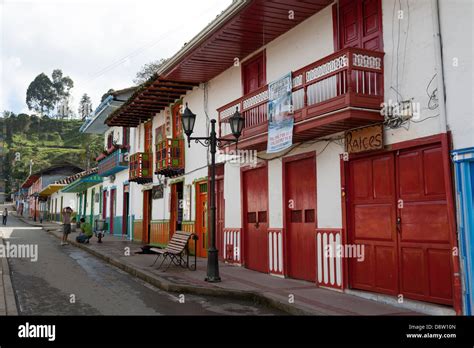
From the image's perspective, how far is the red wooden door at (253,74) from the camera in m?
11.6

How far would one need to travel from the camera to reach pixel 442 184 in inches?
267

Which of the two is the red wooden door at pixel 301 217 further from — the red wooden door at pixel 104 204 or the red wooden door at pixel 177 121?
the red wooden door at pixel 104 204

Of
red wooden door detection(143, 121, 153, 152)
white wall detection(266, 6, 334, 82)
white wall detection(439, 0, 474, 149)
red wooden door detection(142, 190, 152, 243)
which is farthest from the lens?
red wooden door detection(142, 190, 152, 243)

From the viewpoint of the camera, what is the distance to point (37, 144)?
98875 millimetres

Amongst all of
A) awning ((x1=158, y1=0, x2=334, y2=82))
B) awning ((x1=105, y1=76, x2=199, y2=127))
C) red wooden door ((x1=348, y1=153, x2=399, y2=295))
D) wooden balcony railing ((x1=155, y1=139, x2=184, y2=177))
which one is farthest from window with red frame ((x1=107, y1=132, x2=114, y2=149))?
red wooden door ((x1=348, y1=153, x2=399, y2=295))

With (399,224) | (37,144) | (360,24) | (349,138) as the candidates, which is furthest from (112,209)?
(37,144)

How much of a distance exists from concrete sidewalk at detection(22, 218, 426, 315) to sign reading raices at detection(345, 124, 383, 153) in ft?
8.46

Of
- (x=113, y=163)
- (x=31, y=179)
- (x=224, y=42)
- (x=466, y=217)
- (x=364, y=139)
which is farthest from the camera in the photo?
(x=31, y=179)

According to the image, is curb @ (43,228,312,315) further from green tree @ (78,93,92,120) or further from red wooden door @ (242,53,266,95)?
green tree @ (78,93,92,120)

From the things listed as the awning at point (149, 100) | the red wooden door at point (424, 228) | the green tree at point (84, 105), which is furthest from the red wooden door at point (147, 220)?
the green tree at point (84, 105)

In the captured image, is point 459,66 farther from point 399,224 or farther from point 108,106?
point 108,106

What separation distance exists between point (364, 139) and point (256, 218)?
13.9 ft

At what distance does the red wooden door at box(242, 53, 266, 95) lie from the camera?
11594 millimetres
